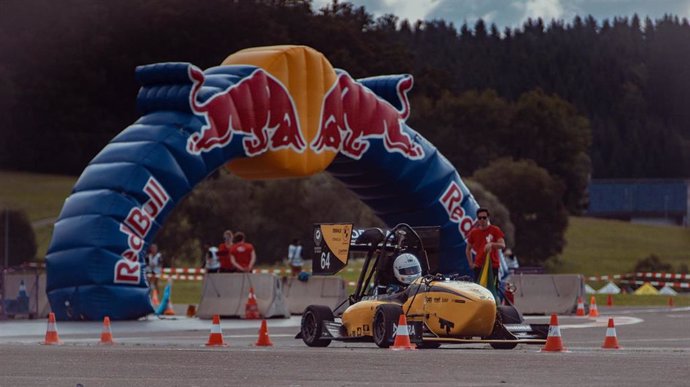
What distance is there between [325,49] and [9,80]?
2446cm

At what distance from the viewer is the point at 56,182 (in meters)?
88.5

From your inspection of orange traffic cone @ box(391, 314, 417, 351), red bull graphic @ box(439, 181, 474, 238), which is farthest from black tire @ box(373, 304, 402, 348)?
red bull graphic @ box(439, 181, 474, 238)

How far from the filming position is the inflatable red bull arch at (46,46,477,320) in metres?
29.5

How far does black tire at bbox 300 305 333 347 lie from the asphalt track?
0.33 metres

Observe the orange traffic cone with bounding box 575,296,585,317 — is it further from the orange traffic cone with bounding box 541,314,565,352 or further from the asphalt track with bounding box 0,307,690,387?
the orange traffic cone with bounding box 541,314,565,352

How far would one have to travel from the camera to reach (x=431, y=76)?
11450 centimetres

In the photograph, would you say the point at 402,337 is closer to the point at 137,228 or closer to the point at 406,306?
the point at 406,306

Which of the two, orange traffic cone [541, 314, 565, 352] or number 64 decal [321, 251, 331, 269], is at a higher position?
number 64 decal [321, 251, 331, 269]

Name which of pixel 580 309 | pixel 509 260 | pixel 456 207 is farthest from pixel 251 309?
pixel 509 260

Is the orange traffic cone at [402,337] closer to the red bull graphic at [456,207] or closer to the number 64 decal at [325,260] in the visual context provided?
the number 64 decal at [325,260]

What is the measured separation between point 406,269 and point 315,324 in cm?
147

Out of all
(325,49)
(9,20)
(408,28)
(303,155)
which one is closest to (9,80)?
(9,20)

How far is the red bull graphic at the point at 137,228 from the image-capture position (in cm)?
2958

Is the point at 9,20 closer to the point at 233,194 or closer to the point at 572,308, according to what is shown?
the point at 233,194
